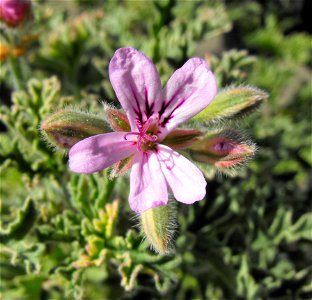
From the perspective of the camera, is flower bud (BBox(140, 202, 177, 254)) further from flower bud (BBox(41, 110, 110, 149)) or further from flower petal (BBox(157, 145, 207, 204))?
flower bud (BBox(41, 110, 110, 149))

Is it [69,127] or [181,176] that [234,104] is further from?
[69,127]

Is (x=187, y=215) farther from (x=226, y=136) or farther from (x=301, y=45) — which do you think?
(x=301, y=45)

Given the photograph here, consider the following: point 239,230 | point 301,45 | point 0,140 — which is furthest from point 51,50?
point 301,45

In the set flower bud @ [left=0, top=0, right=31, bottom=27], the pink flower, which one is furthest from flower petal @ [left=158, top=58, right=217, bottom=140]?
flower bud @ [left=0, top=0, right=31, bottom=27]

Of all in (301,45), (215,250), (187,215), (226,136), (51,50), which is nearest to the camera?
(226,136)

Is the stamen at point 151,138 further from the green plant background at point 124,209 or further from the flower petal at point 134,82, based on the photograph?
the green plant background at point 124,209

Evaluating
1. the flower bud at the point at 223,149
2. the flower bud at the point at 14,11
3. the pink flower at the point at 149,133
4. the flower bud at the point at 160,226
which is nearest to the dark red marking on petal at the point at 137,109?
the pink flower at the point at 149,133
